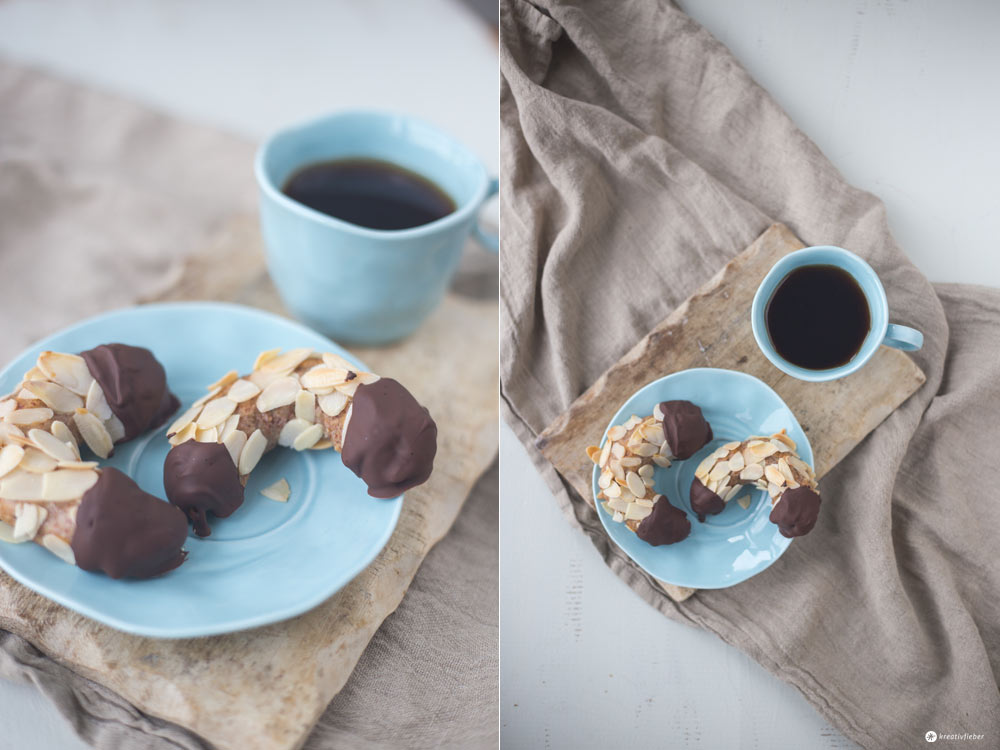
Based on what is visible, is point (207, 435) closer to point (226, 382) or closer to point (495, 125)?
point (226, 382)

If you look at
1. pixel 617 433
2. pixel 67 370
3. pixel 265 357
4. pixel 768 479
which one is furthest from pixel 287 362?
pixel 768 479

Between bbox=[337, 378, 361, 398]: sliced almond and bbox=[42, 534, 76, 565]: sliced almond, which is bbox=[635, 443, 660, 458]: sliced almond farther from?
bbox=[42, 534, 76, 565]: sliced almond

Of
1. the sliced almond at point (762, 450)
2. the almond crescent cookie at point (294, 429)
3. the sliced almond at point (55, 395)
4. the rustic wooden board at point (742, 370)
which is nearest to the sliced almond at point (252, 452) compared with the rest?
the almond crescent cookie at point (294, 429)

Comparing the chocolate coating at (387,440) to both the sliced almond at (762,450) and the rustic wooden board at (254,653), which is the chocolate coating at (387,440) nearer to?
the rustic wooden board at (254,653)

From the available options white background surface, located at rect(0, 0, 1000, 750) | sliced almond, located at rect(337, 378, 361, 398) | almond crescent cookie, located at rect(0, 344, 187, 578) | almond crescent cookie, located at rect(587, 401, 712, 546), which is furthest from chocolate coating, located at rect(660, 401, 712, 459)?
almond crescent cookie, located at rect(0, 344, 187, 578)

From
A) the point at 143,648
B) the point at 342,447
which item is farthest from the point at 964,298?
the point at 143,648

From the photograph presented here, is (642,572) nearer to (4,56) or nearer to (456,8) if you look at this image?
(456,8)
